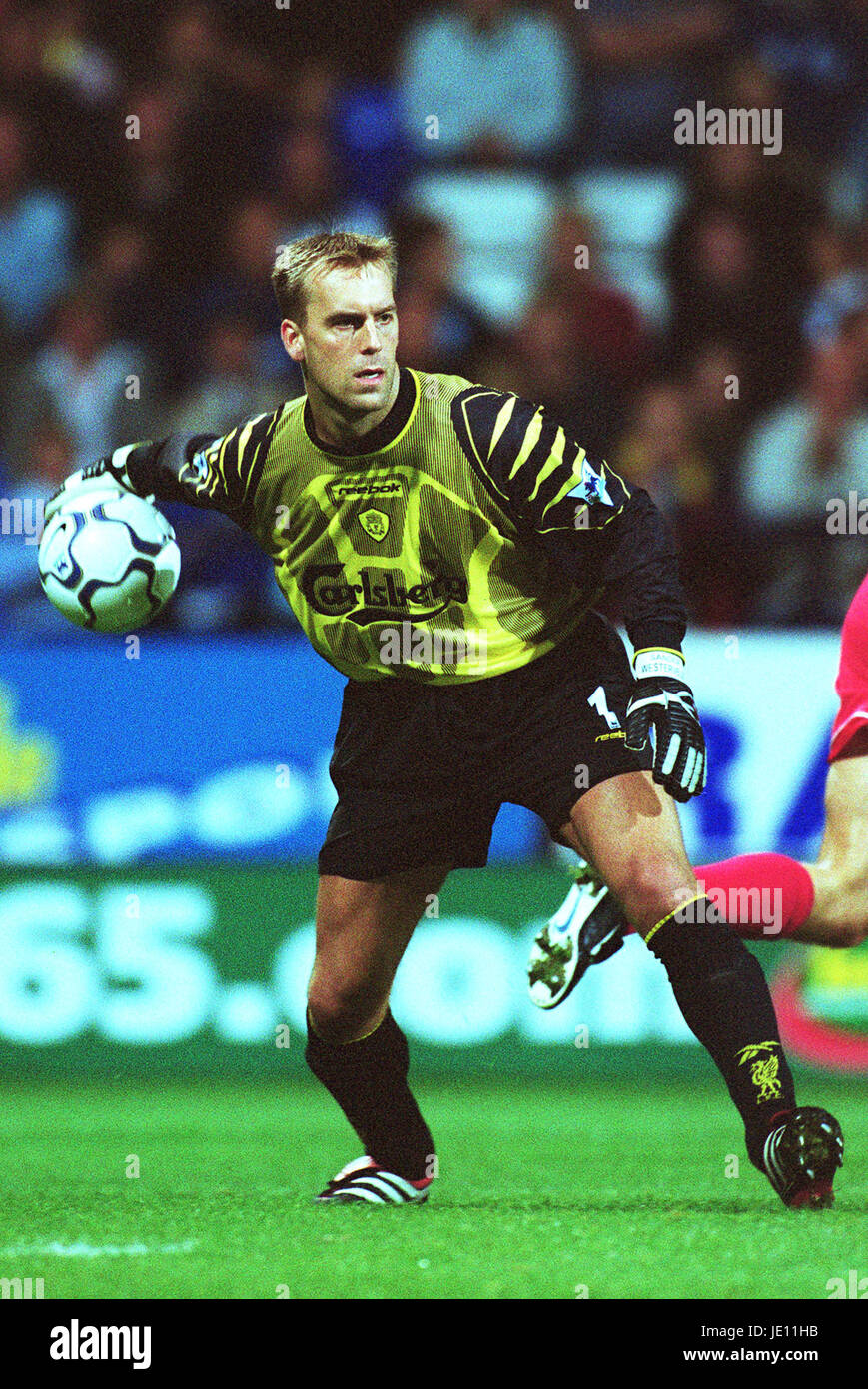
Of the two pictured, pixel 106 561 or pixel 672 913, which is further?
pixel 106 561

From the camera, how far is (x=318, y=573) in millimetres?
4578

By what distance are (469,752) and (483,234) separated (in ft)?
20.0

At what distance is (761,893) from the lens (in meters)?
5.13

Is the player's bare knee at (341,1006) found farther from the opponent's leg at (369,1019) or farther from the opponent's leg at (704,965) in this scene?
the opponent's leg at (704,965)

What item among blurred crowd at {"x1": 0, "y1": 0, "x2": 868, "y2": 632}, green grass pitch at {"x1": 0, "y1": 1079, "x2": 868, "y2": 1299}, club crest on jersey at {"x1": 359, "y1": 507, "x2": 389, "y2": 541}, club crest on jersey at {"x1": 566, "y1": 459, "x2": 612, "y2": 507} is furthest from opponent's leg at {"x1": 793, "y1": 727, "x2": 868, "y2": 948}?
blurred crowd at {"x1": 0, "y1": 0, "x2": 868, "y2": 632}

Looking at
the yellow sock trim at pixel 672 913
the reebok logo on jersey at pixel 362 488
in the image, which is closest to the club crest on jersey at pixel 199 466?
the reebok logo on jersey at pixel 362 488

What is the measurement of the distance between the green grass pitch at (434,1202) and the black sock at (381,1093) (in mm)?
133

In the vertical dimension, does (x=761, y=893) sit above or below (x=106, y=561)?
below

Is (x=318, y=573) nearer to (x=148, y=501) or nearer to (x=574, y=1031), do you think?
(x=148, y=501)

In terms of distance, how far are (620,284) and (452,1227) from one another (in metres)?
6.54

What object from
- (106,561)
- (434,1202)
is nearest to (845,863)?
(434,1202)

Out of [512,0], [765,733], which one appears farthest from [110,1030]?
[512,0]

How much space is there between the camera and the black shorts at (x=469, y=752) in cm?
452

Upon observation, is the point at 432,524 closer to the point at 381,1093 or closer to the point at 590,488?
the point at 590,488
